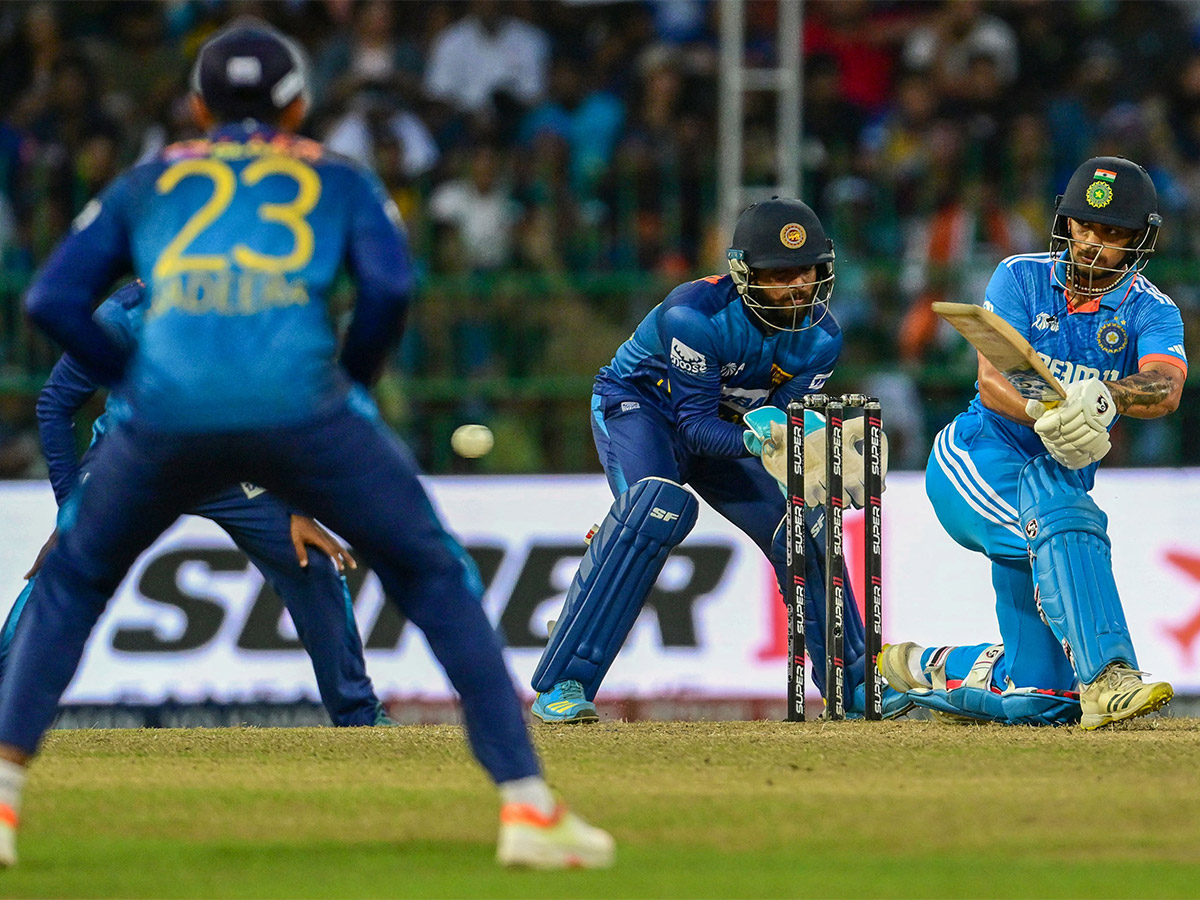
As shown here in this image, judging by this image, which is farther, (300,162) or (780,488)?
(780,488)

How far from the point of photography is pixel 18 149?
1343 cm

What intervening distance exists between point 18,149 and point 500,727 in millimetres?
10082

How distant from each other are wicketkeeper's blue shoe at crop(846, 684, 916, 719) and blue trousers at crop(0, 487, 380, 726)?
1.97 m

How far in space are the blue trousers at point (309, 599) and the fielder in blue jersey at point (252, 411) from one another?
3.05 metres

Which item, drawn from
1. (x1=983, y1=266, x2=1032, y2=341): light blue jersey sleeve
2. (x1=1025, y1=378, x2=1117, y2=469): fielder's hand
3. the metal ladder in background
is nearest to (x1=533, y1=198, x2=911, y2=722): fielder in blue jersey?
(x1=983, y1=266, x2=1032, y2=341): light blue jersey sleeve

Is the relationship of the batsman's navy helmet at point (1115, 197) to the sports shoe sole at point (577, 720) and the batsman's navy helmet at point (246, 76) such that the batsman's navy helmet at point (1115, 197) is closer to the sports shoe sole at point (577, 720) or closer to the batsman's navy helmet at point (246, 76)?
the sports shoe sole at point (577, 720)

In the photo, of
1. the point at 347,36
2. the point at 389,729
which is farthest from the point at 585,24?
the point at 389,729

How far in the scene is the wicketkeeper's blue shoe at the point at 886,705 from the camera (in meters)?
7.99

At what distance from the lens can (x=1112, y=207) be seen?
23.7 ft

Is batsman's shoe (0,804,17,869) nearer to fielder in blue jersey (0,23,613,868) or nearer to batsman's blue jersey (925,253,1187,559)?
fielder in blue jersey (0,23,613,868)

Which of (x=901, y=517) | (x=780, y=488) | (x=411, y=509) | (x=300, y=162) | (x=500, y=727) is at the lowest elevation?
(x=901, y=517)

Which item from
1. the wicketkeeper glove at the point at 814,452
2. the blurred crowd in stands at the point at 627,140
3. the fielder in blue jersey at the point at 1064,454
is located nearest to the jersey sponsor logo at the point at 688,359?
the wicketkeeper glove at the point at 814,452

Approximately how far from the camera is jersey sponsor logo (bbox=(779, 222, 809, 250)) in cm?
764

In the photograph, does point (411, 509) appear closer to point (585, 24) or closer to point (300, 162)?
point (300, 162)
